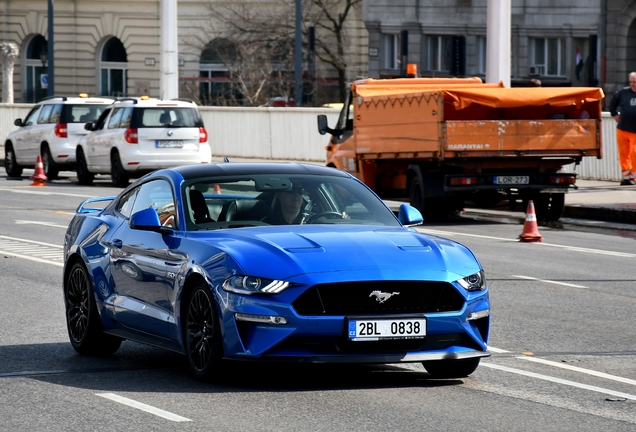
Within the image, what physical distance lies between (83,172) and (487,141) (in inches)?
493

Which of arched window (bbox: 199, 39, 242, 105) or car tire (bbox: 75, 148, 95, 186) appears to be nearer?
car tire (bbox: 75, 148, 95, 186)

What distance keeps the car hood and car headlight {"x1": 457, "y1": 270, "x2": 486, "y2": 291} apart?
0.03 meters

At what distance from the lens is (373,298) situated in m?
7.75

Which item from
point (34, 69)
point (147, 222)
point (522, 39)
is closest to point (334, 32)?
point (522, 39)

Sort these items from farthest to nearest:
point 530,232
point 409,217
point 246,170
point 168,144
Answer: point 168,144, point 530,232, point 246,170, point 409,217

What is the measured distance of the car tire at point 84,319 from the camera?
371 inches

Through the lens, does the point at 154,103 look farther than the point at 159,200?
Yes

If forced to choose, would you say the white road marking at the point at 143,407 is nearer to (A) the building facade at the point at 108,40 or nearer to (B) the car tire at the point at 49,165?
(B) the car tire at the point at 49,165

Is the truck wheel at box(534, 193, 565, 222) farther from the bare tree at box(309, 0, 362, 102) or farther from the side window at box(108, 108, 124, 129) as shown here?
the bare tree at box(309, 0, 362, 102)

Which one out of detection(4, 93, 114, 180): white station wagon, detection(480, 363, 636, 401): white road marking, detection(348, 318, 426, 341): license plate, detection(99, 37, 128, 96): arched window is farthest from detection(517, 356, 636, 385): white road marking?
detection(99, 37, 128, 96): arched window

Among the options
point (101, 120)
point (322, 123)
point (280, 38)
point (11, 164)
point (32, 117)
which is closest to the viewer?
point (322, 123)

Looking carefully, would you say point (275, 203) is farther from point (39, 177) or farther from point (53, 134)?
point (53, 134)

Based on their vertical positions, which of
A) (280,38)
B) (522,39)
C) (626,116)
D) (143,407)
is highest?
(280,38)

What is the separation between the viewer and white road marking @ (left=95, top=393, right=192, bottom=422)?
719 centimetres
